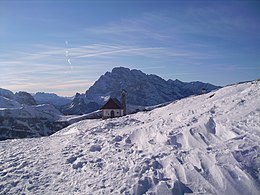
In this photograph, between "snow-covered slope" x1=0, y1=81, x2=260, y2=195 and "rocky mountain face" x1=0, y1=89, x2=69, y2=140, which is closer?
"snow-covered slope" x1=0, y1=81, x2=260, y2=195

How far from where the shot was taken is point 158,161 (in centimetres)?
897

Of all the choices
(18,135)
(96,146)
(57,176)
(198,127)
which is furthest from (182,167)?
(18,135)

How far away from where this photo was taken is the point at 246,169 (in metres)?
7.63

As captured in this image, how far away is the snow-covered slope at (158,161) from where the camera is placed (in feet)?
24.6

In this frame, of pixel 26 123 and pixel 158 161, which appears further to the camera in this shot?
pixel 26 123

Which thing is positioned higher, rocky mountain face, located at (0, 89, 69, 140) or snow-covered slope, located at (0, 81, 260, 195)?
snow-covered slope, located at (0, 81, 260, 195)

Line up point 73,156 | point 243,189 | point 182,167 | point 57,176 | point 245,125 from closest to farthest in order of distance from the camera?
1. point 243,189
2. point 182,167
3. point 57,176
4. point 245,125
5. point 73,156

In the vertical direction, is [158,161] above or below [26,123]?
above

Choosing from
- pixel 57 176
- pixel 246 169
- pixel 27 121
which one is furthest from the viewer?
pixel 27 121

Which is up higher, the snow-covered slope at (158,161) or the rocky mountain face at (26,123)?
the snow-covered slope at (158,161)

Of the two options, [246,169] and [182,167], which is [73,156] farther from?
[246,169]

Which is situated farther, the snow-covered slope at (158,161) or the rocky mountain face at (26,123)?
the rocky mountain face at (26,123)

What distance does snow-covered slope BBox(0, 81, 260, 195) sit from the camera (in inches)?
295

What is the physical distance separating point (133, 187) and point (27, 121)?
96.7m
